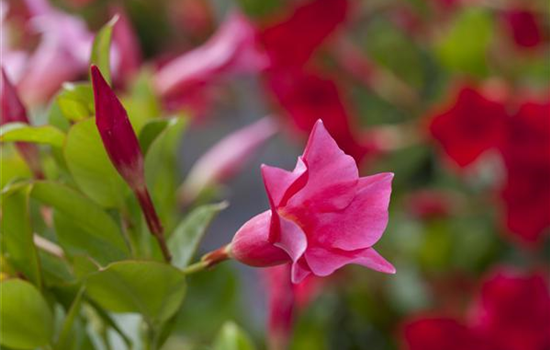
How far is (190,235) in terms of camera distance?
48 cm

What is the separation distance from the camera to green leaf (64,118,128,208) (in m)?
0.44

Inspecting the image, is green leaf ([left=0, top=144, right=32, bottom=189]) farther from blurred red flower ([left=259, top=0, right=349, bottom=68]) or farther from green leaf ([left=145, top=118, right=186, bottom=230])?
blurred red flower ([left=259, top=0, right=349, bottom=68])

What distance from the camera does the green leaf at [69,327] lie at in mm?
449

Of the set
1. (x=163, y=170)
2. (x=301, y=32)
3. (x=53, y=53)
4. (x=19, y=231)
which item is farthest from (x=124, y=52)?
(x=19, y=231)

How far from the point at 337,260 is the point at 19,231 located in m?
0.17

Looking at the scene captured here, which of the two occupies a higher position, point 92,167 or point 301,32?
point 92,167

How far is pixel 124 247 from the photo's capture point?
1.55 feet

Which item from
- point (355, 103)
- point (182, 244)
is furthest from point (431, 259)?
point (182, 244)

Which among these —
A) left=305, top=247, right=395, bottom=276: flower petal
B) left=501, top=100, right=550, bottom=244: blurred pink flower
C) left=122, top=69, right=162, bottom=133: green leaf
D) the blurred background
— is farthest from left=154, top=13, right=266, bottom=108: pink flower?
left=305, top=247, right=395, bottom=276: flower petal

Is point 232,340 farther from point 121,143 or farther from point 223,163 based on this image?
point 223,163

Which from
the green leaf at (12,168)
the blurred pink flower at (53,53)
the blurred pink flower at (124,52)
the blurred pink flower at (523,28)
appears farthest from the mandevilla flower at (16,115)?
the blurred pink flower at (523,28)

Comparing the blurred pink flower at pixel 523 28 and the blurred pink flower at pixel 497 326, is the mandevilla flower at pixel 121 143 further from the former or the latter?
the blurred pink flower at pixel 523 28

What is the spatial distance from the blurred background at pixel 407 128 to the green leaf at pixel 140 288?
266 millimetres

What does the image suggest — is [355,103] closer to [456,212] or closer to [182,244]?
[456,212]
